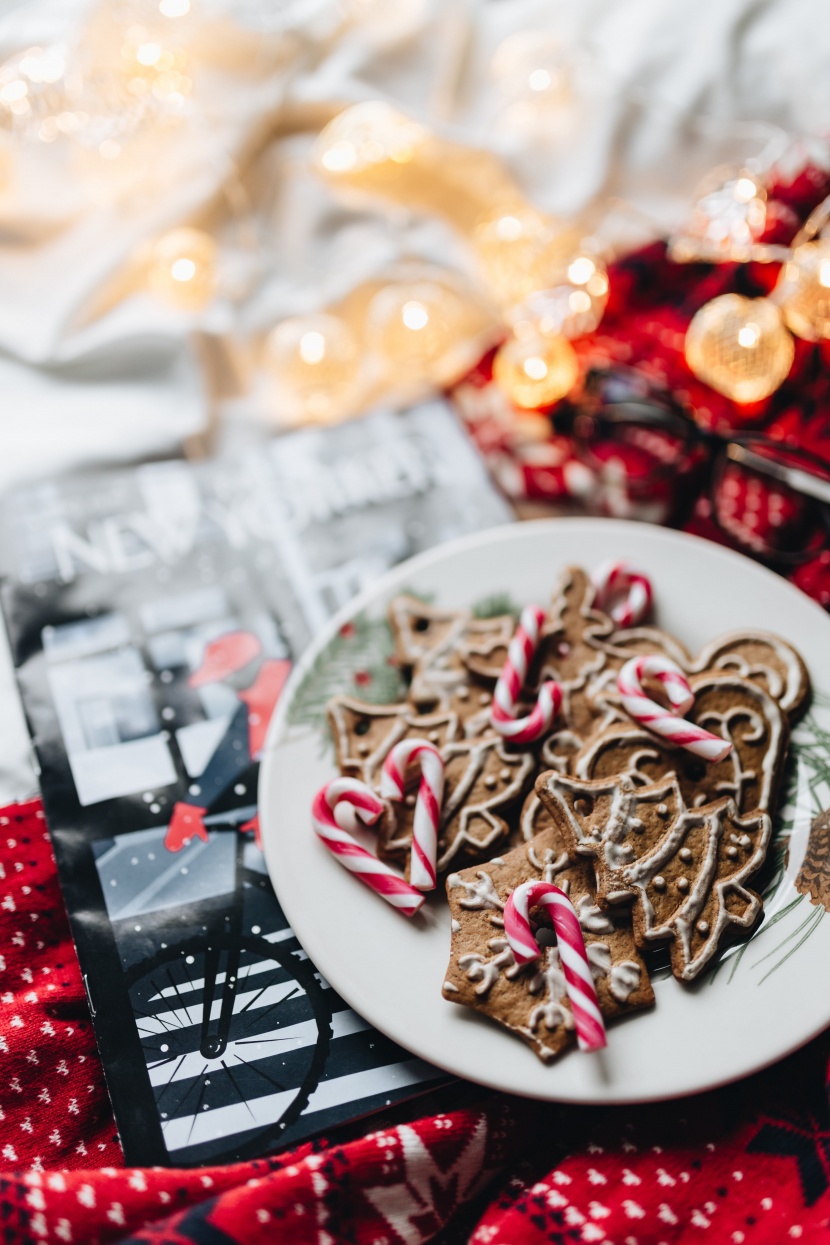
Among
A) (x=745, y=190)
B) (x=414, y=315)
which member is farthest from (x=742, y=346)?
(x=414, y=315)

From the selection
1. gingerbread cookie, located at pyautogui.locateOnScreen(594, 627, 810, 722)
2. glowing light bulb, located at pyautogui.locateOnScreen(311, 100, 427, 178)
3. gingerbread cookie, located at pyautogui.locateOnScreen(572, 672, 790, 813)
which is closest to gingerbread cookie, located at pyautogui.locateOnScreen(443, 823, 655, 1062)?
gingerbread cookie, located at pyautogui.locateOnScreen(572, 672, 790, 813)

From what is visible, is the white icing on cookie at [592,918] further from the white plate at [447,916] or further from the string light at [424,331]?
the string light at [424,331]

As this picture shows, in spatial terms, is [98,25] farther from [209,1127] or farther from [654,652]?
[209,1127]

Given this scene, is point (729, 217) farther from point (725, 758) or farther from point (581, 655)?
point (725, 758)

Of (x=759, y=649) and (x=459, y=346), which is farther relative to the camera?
(x=459, y=346)

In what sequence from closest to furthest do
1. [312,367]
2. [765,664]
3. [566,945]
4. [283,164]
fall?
[566,945] → [765,664] → [312,367] → [283,164]

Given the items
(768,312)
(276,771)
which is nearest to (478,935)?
(276,771)
